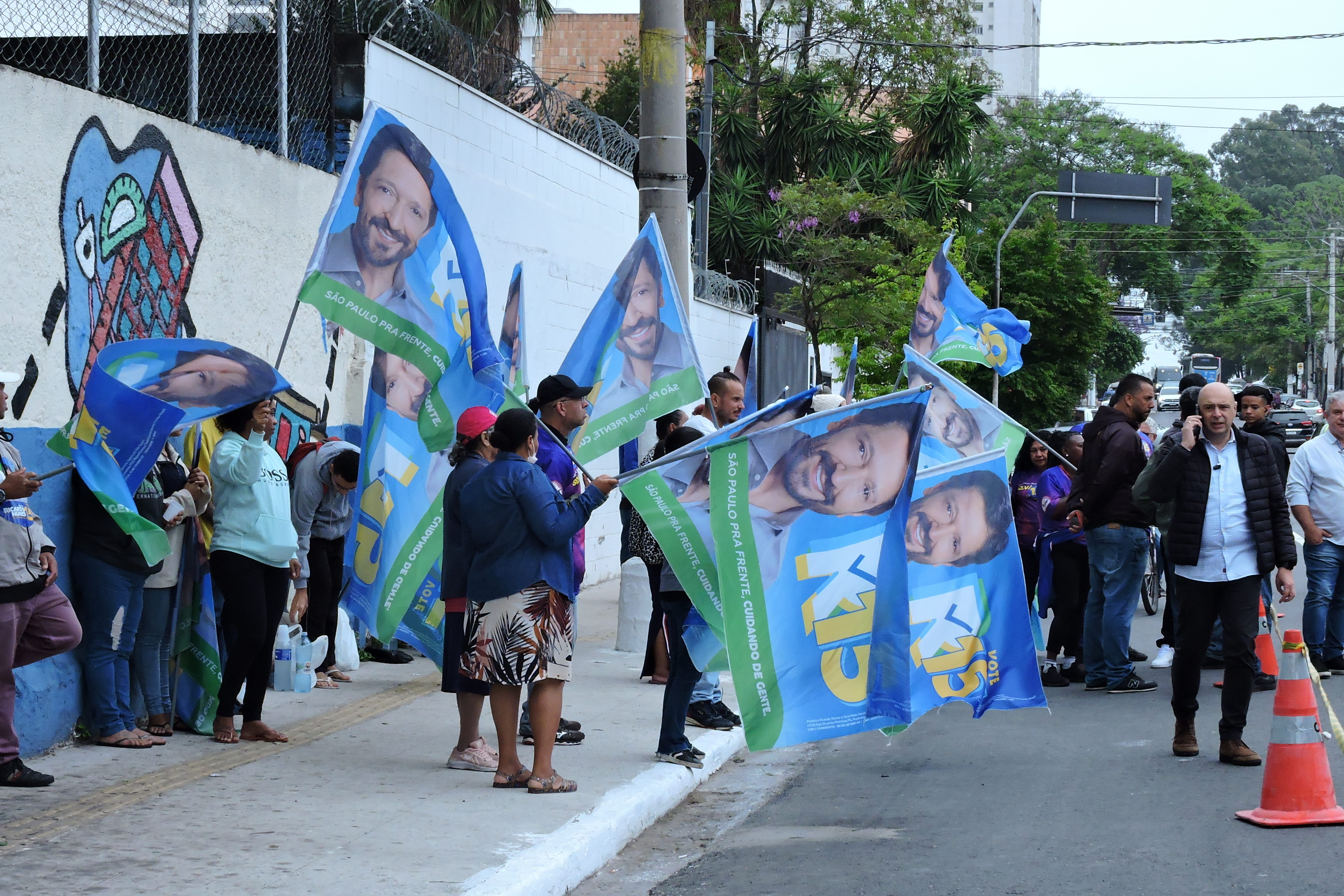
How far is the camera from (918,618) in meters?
6.95

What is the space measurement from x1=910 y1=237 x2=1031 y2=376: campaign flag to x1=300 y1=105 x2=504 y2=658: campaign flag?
5.74 metres

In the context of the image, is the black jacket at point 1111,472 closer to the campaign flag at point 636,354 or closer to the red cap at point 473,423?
the campaign flag at point 636,354

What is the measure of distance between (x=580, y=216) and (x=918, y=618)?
8435mm

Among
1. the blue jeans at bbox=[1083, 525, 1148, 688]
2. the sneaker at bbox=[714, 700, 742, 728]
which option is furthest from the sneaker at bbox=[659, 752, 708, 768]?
the blue jeans at bbox=[1083, 525, 1148, 688]

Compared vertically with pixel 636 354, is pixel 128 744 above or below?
below

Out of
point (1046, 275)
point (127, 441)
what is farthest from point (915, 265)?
point (127, 441)

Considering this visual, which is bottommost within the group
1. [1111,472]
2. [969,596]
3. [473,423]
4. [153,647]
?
[153,647]

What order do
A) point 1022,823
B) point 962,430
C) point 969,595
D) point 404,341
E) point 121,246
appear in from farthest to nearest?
point 962,430
point 121,246
point 969,595
point 404,341
point 1022,823

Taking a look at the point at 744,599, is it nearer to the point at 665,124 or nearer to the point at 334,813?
the point at 334,813

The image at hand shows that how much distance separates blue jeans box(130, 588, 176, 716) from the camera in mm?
7074

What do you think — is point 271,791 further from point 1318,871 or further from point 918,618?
point 1318,871

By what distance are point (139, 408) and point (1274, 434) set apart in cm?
770

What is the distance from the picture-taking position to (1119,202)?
34.1m

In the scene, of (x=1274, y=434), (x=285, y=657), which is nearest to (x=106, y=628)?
(x=285, y=657)
